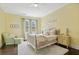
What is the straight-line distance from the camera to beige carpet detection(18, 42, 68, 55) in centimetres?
211

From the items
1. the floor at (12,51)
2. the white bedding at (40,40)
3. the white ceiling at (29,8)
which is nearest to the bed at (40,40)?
the white bedding at (40,40)

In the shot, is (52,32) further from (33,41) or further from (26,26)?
(26,26)

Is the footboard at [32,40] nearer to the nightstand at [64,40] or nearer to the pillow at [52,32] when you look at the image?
the pillow at [52,32]

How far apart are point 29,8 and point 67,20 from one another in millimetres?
839

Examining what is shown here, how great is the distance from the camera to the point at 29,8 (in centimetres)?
212

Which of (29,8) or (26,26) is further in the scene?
(26,26)

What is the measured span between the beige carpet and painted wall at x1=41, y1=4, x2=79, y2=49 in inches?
11.2

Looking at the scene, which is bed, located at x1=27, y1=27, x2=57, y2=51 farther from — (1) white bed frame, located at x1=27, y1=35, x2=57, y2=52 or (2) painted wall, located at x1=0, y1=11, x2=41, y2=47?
(2) painted wall, located at x1=0, y1=11, x2=41, y2=47

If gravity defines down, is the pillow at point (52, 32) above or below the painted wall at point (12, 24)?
below

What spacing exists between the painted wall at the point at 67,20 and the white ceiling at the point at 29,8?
0.38ft

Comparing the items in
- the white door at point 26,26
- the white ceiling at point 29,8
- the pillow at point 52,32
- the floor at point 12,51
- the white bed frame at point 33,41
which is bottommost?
the floor at point 12,51

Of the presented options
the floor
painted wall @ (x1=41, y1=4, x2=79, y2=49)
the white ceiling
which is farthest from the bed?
the white ceiling

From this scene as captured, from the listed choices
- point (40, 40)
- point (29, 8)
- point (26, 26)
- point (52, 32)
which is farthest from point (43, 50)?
point (29, 8)

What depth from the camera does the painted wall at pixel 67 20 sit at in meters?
2.09
